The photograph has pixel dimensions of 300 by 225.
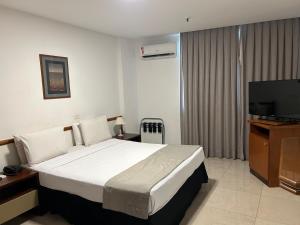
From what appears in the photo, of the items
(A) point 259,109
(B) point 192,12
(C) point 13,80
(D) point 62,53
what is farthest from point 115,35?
(A) point 259,109

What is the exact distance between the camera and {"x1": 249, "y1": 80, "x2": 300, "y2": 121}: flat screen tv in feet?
10.5

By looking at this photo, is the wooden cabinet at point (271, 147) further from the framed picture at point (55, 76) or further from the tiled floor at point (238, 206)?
the framed picture at point (55, 76)

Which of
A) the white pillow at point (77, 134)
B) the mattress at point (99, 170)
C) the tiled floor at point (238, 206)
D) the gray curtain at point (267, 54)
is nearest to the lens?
the mattress at point (99, 170)

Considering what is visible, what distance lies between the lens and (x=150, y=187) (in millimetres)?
2027

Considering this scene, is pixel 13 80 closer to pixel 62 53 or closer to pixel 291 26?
pixel 62 53

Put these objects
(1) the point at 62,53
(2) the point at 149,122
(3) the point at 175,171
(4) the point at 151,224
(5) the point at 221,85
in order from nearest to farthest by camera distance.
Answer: (4) the point at 151,224 → (3) the point at 175,171 → (1) the point at 62,53 → (5) the point at 221,85 → (2) the point at 149,122

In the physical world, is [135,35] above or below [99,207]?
above

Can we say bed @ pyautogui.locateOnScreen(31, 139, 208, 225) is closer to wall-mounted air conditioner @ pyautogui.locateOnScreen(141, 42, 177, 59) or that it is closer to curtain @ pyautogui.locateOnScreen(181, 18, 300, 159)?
curtain @ pyautogui.locateOnScreen(181, 18, 300, 159)

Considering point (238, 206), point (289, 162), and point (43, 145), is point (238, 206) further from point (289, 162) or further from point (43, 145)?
point (43, 145)

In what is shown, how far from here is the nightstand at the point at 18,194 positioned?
2.35 meters

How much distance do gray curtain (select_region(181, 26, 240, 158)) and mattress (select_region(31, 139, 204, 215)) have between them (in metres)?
1.33

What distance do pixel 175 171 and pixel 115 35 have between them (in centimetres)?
307

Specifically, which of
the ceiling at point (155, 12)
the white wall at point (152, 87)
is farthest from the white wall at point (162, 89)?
the ceiling at point (155, 12)

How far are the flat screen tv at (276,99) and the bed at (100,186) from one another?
1.24 m
